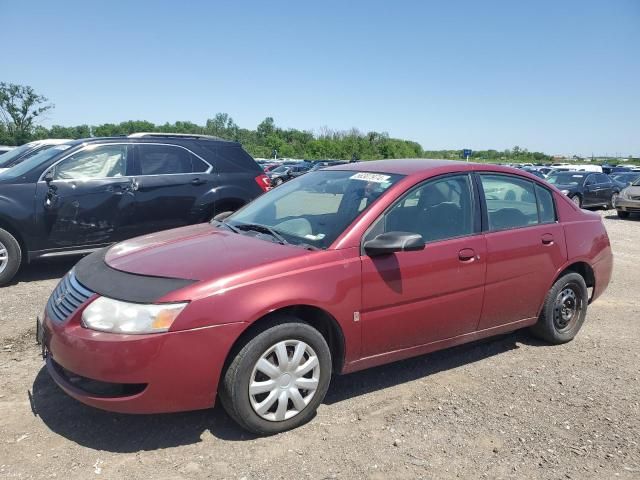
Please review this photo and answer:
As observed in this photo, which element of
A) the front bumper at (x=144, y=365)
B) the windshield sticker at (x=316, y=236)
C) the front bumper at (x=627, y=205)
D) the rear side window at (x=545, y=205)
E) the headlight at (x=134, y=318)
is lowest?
the front bumper at (x=627, y=205)

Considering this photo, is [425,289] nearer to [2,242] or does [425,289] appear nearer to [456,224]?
[456,224]

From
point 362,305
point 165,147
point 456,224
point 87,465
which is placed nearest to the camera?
point 87,465

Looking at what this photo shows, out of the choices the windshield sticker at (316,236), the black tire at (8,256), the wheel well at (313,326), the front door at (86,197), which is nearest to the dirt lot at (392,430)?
the wheel well at (313,326)

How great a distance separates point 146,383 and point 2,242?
439 centimetres

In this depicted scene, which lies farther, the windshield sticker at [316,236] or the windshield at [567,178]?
the windshield at [567,178]

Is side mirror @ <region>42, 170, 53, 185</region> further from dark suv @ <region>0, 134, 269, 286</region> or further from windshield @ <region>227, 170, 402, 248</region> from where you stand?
windshield @ <region>227, 170, 402, 248</region>

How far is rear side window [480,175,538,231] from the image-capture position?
4.21 metres

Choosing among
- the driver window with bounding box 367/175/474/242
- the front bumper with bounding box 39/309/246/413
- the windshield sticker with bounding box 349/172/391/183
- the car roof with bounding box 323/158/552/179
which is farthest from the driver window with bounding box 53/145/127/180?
the driver window with bounding box 367/175/474/242

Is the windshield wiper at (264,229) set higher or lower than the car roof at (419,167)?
lower

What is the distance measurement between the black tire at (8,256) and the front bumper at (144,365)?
12.5ft

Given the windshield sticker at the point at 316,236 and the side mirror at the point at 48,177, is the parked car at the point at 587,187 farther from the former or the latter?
the windshield sticker at the point at 316,236

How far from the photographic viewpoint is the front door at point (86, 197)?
252 inches

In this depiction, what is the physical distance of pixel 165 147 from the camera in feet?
24.0

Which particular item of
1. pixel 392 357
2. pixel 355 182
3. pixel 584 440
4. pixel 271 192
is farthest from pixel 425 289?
pixel 271 192
